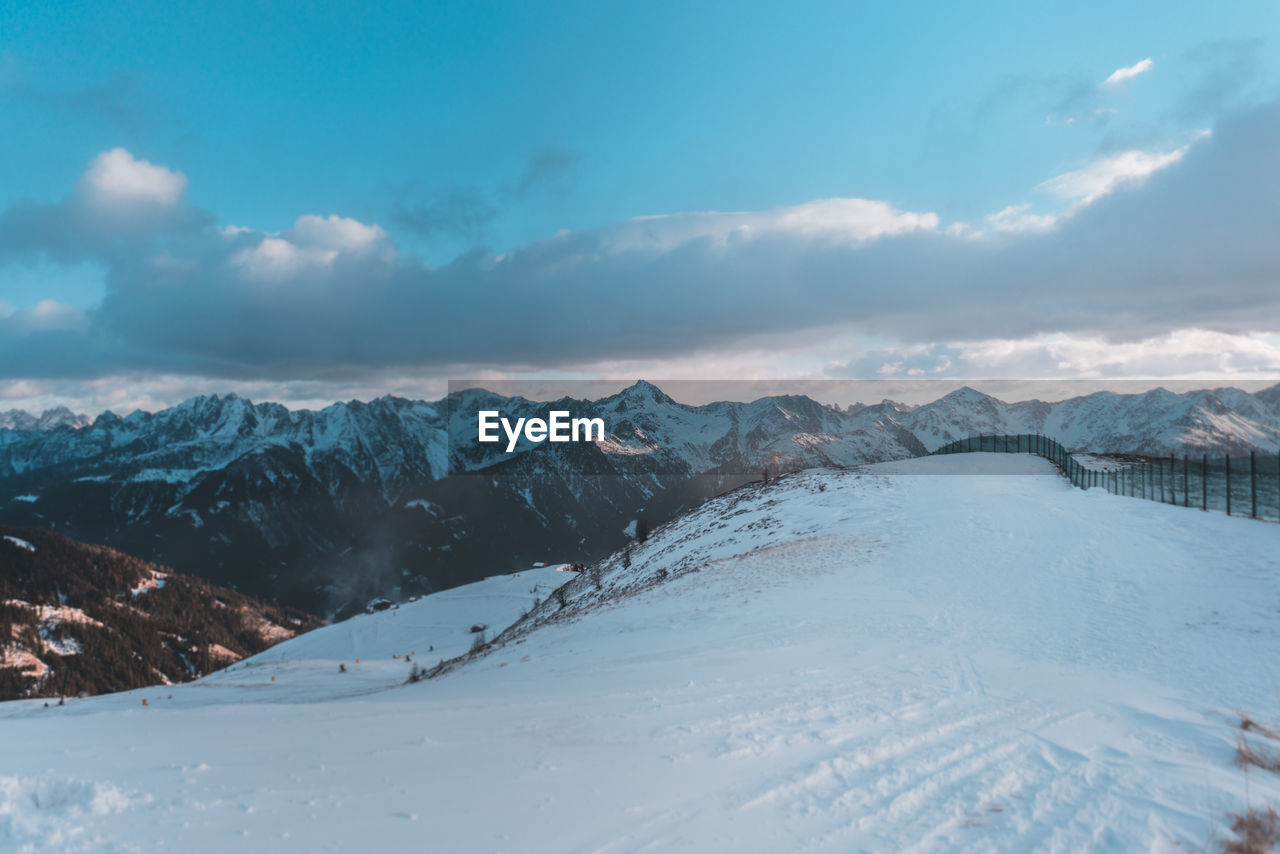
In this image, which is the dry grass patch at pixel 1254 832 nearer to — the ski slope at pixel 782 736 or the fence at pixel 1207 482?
the ski slope at pixel 782 736

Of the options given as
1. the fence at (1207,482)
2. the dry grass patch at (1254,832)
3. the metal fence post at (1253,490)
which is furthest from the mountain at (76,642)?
Answer: the metal fence post at (1253,490)

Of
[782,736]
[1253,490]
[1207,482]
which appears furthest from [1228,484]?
[782,736]

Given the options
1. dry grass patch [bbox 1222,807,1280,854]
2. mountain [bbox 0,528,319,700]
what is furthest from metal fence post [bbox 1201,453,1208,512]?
mountain [bbox 0,528,319,700]

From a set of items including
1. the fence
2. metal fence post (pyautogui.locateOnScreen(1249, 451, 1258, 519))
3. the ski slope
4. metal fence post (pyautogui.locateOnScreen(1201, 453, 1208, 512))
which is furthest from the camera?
metal fence post (pyautogui.locateOnScreen(1201, 453, 1208, 512))

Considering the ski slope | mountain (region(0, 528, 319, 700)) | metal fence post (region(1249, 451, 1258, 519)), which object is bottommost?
mountain (region(0, 528, 319, 700))

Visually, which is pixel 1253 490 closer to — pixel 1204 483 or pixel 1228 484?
pixel 1228 484

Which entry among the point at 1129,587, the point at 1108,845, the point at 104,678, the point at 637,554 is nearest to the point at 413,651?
the point at 637,554

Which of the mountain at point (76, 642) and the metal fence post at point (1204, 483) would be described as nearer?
the metal fence post at point (1204, 483)

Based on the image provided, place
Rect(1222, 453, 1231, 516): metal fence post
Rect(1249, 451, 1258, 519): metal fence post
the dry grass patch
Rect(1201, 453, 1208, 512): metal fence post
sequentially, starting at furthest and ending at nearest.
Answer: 1. Rect(1201, 453, 1208, 512): metal fence post
2. Rect(1222, 453, 1231, 516): metal fence post
3. Rect(1249, 451, 1258, 519): metal fence post
4. the dry grass patch

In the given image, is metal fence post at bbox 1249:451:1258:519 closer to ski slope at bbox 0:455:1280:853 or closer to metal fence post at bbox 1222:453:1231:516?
metal fence post at bbox 1222:453:1231:516
